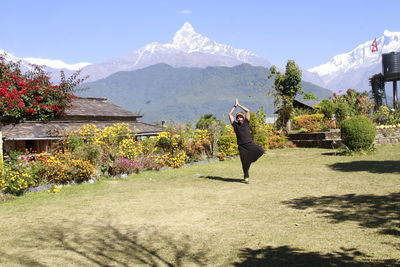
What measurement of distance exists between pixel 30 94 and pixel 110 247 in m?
7.59

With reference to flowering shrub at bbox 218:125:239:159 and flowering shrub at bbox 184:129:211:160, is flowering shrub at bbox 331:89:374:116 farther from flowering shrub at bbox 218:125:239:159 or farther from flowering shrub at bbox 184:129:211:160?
flowering shrub at bbox 184:129:211:160

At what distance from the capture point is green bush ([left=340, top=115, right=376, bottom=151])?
1681 cm

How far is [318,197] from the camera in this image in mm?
8469

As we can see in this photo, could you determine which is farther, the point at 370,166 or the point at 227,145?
the point at 227,145

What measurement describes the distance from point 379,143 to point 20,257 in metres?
21.7

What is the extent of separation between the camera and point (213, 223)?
673cm

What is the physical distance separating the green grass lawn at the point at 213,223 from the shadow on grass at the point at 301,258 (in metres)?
0.01

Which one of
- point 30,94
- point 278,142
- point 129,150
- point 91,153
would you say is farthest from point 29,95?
point 278,142

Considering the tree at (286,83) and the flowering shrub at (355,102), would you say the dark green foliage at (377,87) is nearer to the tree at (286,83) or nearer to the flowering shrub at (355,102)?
the flowering shrub at (355,102)

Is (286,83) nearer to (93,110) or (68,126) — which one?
(93,110)

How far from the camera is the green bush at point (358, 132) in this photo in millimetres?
16812

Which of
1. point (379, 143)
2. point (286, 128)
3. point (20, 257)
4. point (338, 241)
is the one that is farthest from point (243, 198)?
point (286, 128)

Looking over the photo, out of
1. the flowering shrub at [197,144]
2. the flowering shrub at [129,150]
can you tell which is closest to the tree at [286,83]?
the flowering shrub at [197,144]

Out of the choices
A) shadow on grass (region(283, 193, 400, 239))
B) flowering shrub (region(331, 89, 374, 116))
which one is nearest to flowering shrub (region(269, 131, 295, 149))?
flowering shrub (region(331, 89, 374, 116))
